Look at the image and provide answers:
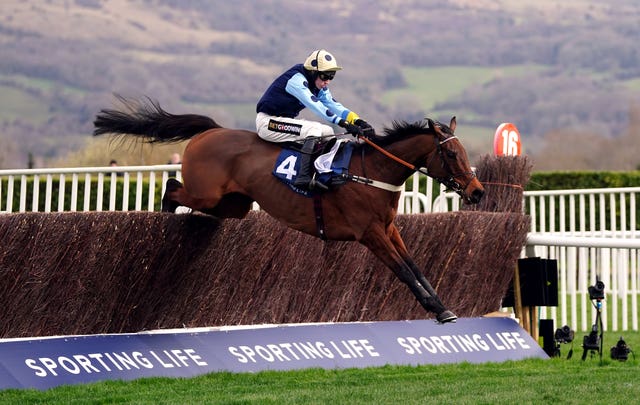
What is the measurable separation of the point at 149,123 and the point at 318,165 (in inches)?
63.0

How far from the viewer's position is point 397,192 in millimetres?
8102

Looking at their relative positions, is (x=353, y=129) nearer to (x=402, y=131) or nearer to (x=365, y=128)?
(x=365, y=128)

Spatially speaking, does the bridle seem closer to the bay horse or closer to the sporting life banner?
the bay horse

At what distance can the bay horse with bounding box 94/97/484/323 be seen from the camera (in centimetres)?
784

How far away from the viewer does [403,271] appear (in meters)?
7.86

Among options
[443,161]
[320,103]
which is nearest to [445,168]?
[443,161]

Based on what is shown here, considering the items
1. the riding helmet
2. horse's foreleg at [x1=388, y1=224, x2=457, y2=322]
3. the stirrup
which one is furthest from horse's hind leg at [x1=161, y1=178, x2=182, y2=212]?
horse's foreleg at [x1=388, y1=224, x2=457, y2=322]

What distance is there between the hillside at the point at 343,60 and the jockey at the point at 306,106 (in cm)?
3067

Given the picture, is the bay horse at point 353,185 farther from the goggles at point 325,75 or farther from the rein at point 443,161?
the goggles at point 325,75

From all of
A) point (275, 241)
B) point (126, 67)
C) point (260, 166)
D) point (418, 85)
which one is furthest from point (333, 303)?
point (418, 85)

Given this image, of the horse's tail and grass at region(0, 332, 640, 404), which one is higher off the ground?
the horse's tail

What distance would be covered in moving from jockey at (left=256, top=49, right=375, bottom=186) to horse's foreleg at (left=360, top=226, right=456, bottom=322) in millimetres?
556

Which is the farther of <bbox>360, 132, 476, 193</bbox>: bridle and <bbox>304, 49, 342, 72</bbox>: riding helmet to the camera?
<bbox>304, 49, 342, 72</bbox>: riding helmet

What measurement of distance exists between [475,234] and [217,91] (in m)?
49.8
